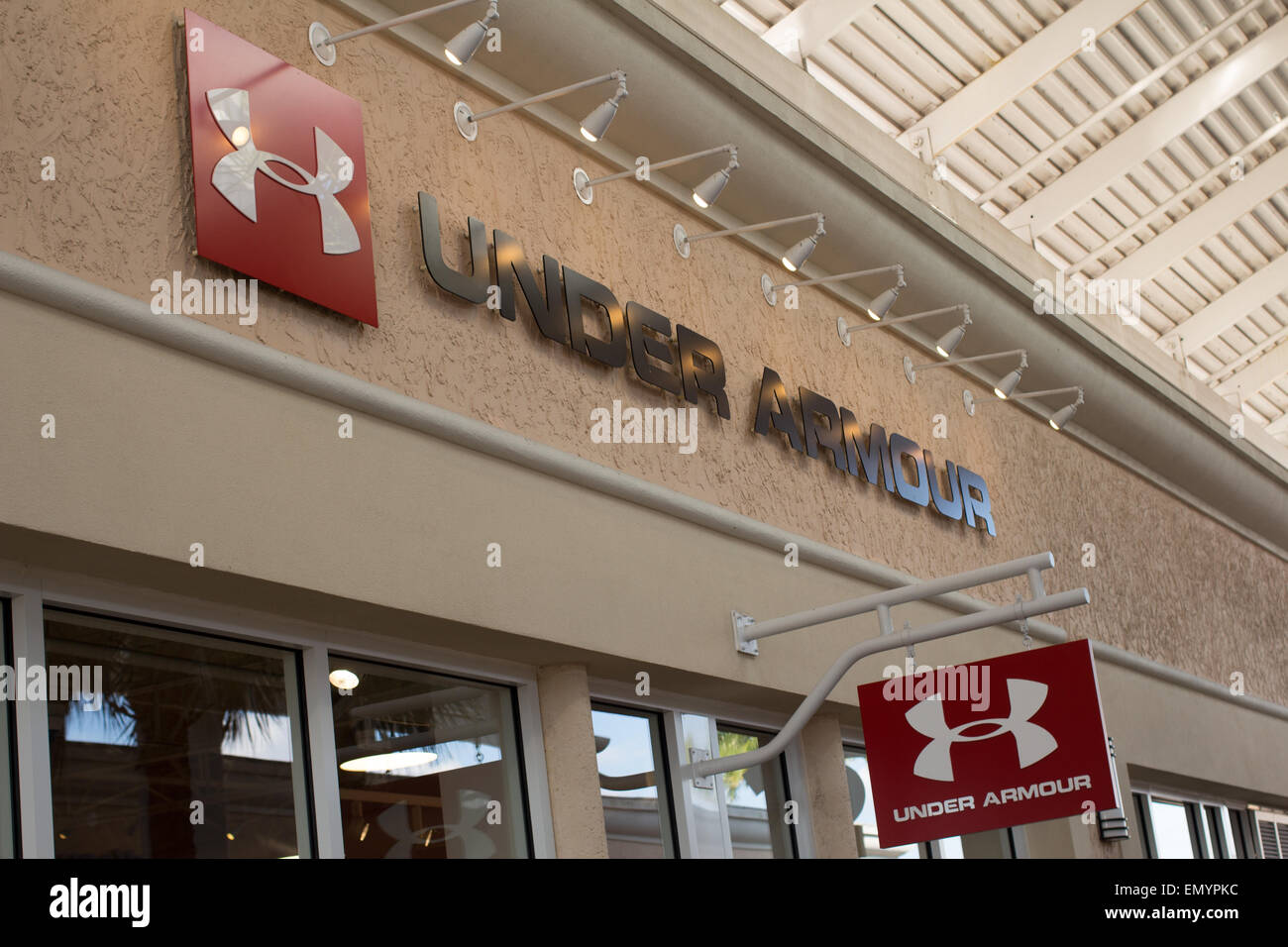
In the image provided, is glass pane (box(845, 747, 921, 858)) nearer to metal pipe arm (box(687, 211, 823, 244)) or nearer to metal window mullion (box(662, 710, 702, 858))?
metal window mullion (box(662, 710, 702, 858))

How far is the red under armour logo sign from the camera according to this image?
175 inches

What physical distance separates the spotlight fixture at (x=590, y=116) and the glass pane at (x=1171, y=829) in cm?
709

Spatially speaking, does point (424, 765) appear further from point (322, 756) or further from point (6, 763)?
point (6, 763)

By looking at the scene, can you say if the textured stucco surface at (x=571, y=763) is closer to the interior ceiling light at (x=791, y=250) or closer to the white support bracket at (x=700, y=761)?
the white support bracket at (x=700, y=761)

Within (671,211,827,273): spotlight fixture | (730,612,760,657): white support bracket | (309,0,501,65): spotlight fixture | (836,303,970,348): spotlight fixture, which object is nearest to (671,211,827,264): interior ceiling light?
(671,211,827,273): spotlight fixture

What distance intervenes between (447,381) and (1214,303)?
10.1 m

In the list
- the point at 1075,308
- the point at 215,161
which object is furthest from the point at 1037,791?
the point at 1075,308

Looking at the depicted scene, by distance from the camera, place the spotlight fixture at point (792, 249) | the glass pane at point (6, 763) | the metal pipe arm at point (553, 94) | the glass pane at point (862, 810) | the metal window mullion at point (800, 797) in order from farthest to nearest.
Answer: the glass pane at point (862, 810)
the metal window mullion at point (800, 797)
the spotlight fixture at point (792, 249)
the metal pipe arm at point (553, 94)
the glass pane at point (6, 763)

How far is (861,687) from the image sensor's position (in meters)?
5.64

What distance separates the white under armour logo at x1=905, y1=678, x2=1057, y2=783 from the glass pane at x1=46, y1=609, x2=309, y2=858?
2375mm

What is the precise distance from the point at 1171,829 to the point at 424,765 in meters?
7.25

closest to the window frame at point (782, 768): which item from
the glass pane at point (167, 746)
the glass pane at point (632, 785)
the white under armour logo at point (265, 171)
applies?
the glass pane at point (632, 785)

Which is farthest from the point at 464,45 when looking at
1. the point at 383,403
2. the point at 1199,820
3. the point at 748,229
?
the point at 1199,820

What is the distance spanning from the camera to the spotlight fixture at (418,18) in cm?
486
